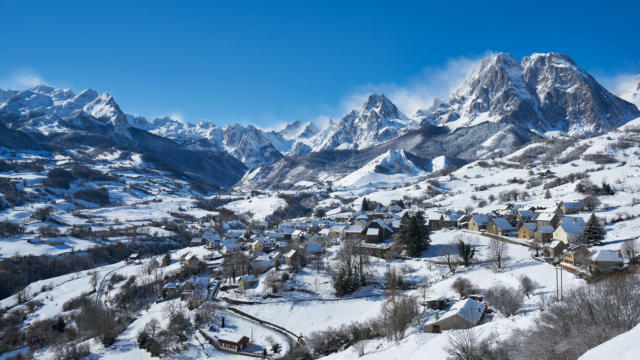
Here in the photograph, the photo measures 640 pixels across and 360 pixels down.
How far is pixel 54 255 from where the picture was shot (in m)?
97.3

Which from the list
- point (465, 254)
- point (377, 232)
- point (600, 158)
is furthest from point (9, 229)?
point (600, 158)

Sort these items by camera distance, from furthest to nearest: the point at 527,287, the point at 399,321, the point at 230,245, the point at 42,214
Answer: the point at 42,214 < the point at 230,245 < the point at 527,287 < the point at 399,321

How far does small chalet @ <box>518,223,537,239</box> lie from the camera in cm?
5878

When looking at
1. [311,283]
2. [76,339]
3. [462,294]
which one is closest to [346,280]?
[311,283]

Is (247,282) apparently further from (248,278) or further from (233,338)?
(233,338)

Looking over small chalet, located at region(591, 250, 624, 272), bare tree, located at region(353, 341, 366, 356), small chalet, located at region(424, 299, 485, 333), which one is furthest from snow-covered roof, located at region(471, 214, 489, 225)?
bare tree, located at region(353, 341, 366, 356)

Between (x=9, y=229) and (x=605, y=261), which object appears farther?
(x=9, y=229)

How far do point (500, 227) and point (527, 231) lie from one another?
14.5ft

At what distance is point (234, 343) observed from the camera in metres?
37.9

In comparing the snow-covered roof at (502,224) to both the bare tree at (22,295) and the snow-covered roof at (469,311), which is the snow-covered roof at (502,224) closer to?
the snow-covered roof at (469,311)

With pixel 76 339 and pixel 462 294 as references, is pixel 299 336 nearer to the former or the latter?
pixel 462 294

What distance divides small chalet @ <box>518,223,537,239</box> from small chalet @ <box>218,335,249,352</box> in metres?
46.8

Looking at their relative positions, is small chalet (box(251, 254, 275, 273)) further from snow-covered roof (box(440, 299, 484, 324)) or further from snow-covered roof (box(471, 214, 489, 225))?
snow-covered roof (box(471, 214, 489, 225))

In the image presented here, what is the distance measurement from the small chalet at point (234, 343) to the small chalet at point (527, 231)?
4675 centimetres
